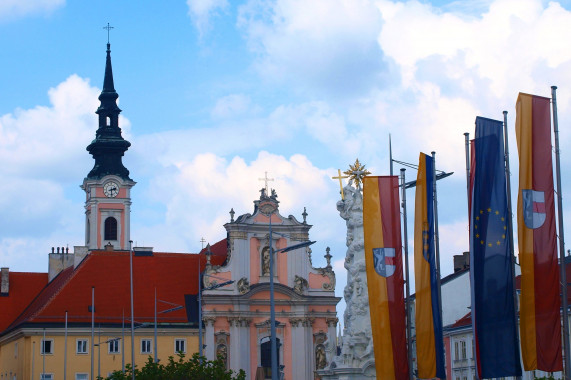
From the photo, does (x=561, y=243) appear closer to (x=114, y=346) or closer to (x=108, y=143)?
(x=114, y=346)

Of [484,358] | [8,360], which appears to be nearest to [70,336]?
[8,360]

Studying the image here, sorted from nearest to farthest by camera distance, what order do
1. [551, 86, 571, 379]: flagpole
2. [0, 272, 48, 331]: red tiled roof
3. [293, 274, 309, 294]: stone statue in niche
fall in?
[551, 86, 571, 379]: flagpole
[293, 274, 309, 294]: stone statue in niche
[0, 272, 48, 331]: red tiled roof

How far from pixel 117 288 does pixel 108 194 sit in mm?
11931

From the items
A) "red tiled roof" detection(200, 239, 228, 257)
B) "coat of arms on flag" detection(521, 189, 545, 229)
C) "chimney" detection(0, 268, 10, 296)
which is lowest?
"coat of arms on flag" detection(521, 189, 545, 229)

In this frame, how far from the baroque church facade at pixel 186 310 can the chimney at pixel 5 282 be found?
146 inches

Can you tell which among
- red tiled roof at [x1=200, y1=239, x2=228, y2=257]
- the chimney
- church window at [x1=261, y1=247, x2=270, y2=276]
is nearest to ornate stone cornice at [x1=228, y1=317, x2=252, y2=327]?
church window at [x1=261, y1=247, x2=270, y2=276]

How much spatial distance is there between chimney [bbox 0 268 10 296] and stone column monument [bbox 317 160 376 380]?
3767 cm

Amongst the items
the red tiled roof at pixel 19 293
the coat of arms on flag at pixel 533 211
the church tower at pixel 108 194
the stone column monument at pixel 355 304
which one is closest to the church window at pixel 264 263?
the church tower at pixel 108 194

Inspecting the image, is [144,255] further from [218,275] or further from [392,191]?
[392,191]

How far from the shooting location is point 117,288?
91938 mm

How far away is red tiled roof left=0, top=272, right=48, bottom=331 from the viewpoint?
9931cm

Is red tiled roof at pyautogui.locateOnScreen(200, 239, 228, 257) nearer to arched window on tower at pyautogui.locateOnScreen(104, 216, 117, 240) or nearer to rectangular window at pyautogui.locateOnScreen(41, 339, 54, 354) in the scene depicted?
arched window on tower at pyautogui.locateOnScreen(104, 216, 117, 240)

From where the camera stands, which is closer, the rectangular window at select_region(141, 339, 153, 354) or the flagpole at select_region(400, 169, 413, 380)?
the flagpole at select_region(400, 169, 413, 380)

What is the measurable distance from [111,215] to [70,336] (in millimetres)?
15815
